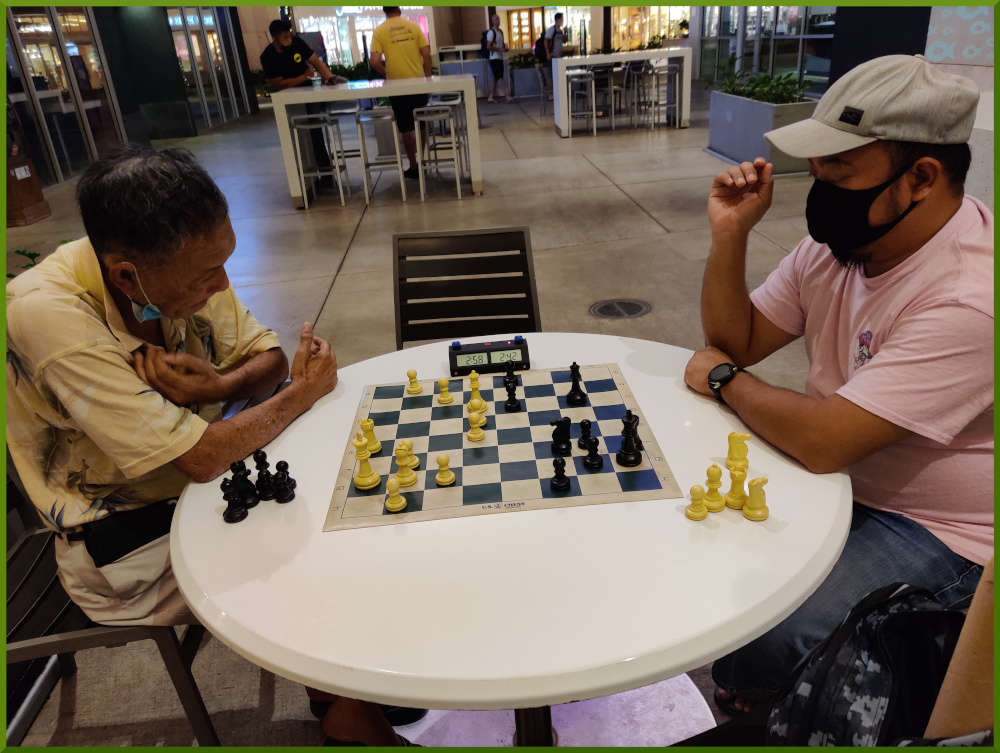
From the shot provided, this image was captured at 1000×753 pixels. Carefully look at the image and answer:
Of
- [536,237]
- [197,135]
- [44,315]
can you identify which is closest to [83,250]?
[44,315]

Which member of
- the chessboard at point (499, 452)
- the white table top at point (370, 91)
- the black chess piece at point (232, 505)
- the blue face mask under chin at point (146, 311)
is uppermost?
the white table top at point (370, 91)

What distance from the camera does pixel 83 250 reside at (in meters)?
1.52

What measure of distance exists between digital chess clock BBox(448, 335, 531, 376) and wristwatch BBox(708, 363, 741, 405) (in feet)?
1.71

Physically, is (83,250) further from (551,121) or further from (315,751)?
(551,121)

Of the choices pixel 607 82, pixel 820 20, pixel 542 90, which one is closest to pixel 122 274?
pixel 607 82

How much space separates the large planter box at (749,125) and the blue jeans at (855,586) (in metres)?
5.97

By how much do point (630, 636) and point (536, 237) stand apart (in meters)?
5.09

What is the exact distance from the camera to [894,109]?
54.0 inches

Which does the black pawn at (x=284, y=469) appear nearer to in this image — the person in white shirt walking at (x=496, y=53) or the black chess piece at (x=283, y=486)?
the black chess piece at (x=283, y=486)

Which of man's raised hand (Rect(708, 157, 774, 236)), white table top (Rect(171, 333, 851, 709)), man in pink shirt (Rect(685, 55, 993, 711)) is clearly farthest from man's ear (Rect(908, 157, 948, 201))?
white table top (Rect(171, 333, 851, 709))

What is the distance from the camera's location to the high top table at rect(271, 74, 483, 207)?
6547mm

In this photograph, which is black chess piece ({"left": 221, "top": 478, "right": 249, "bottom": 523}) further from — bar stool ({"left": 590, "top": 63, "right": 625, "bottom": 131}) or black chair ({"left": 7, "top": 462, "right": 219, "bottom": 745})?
bar stool ({"left": 590, "top": 63, "right": 625, "bottom": 131})

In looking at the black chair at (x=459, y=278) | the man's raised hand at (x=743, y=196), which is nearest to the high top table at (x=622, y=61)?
the black chair at (x=459, y=278)

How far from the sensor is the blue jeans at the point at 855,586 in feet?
4.66
